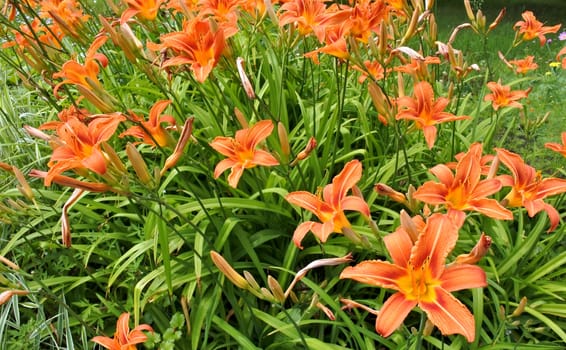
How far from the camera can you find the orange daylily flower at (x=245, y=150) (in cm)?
150

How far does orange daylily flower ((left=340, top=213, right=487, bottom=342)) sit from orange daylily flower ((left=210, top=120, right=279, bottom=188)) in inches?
22.6

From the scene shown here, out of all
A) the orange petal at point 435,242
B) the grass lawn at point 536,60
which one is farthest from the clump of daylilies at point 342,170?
the grass lawn at point 536,60

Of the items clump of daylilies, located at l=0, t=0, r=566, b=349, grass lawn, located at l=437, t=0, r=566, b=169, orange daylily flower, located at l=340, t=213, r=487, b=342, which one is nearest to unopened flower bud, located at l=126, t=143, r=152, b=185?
clump of daylilies, located at l=0, t=0, r=566, b=349

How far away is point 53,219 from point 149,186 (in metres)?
1.36

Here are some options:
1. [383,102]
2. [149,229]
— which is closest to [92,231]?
[149,229]

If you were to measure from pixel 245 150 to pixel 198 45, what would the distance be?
39 centimetres

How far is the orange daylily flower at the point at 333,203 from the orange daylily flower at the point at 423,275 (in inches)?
10.3

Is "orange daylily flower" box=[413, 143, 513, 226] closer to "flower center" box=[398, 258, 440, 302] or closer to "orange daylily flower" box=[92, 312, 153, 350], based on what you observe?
"flower center" box=[398, 258, 440, 302]

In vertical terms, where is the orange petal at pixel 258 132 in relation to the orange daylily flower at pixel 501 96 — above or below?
above

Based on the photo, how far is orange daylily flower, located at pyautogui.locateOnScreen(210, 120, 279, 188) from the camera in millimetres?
1500

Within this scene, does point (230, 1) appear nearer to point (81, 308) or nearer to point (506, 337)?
point (81, 308)

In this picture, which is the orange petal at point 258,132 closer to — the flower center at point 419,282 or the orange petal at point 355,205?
the orange petal at point 355,205

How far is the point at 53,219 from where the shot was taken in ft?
8.21

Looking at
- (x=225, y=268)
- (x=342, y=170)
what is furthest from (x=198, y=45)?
(x=225, y=268)
